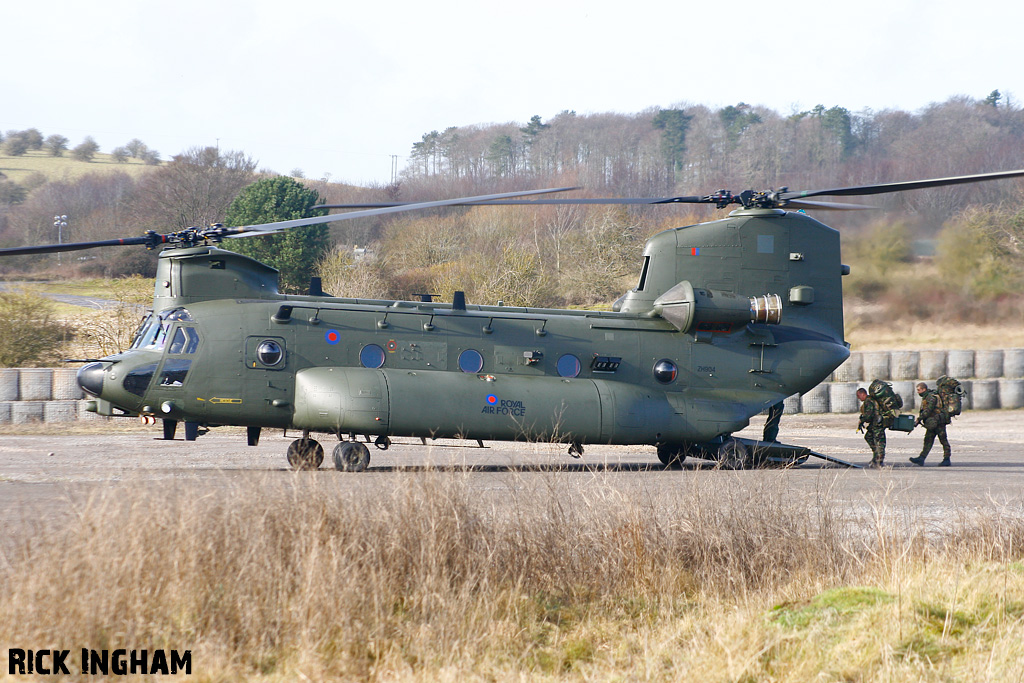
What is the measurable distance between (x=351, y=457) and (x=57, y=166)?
4189 inches

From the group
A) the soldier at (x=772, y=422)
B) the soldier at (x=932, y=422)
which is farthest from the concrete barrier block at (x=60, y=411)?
the soldier at (x=932, y=422)

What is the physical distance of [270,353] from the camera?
13.4 meters

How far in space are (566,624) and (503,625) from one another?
66 centimetres

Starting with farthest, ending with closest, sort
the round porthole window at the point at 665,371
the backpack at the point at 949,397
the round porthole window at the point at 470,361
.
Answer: the backpack at the point at 949,397 < the round porthole window at the point at 665,371 < the round porthole window at the point at 470,361

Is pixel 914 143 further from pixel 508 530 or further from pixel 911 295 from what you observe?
pixel 508 530

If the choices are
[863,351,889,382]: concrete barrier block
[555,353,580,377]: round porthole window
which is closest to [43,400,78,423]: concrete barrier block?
[555,353,580,377]: round porthole window

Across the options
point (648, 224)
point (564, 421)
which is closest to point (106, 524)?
point (564, 421)

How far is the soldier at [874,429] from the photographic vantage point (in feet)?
51.8

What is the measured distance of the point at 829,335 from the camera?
16.1 metres

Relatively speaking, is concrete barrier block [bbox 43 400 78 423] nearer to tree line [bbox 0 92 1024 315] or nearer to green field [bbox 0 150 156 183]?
tree line [bbox 0 92 1024 315]

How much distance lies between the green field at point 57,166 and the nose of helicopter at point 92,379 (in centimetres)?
9227

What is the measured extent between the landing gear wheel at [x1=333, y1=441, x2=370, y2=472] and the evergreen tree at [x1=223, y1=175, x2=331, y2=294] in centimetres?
2727

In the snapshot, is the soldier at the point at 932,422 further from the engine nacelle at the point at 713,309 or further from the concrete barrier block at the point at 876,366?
the concrete barrier block at the point at 876,366

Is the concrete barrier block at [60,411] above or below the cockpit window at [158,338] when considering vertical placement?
below
